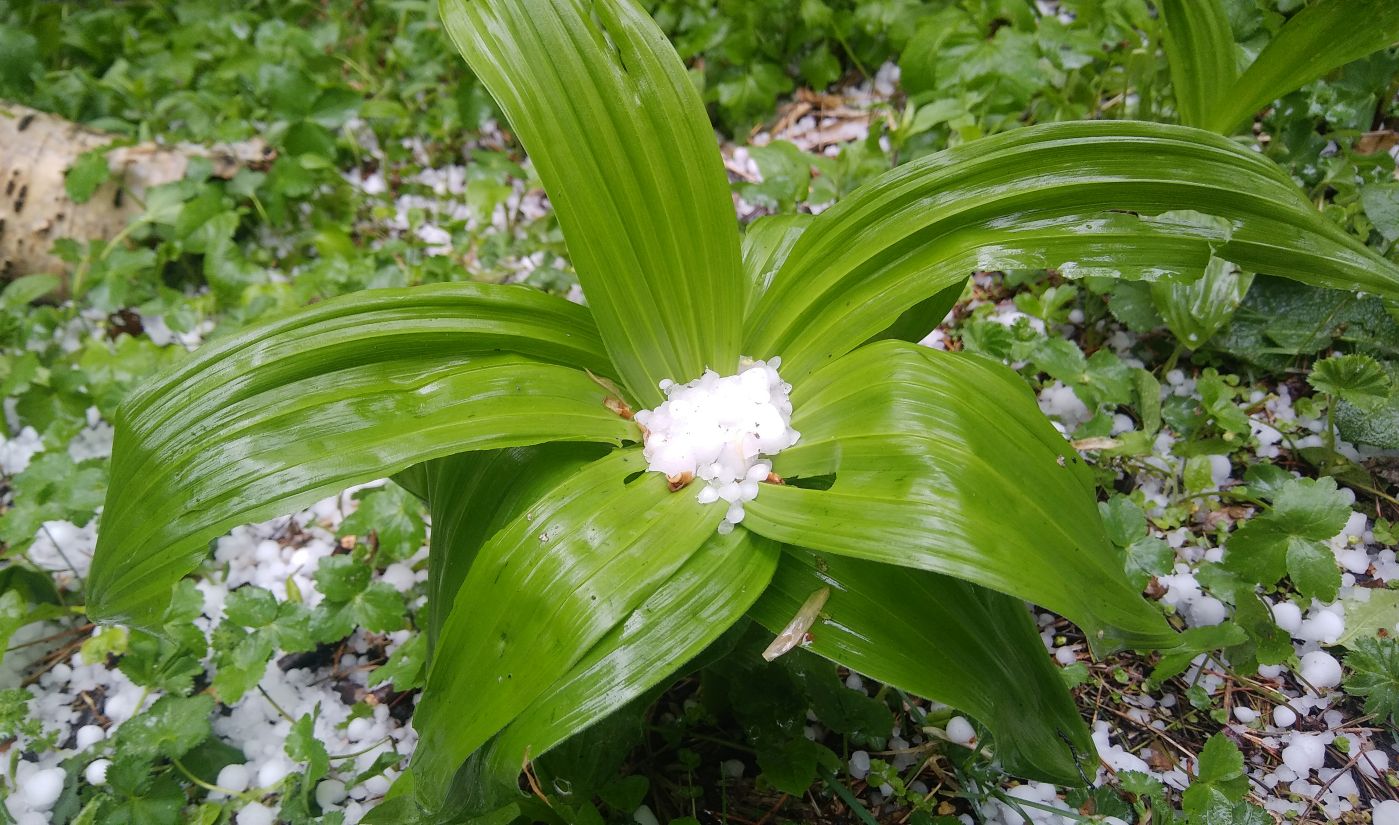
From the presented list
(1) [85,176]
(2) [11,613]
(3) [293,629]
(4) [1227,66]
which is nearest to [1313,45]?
(4) [1227,66]

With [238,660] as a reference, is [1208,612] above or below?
below

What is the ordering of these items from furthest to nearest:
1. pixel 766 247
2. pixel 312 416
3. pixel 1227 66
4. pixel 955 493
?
pixel 1227 66 < pixel 766 247 < pixel 312 416 < pixel 955 493

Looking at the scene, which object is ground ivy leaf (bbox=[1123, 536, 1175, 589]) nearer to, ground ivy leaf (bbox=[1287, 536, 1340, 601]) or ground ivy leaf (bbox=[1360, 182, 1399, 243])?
ground ivy leaf (bbox=[1287, 536, 1340, 601])

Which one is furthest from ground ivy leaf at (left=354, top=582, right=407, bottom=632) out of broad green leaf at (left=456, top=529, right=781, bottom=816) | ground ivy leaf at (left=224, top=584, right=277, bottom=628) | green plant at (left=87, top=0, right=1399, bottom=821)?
broad green leaf at (left=456, top=529, right=781, bottom=816)

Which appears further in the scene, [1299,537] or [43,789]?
[43,789]

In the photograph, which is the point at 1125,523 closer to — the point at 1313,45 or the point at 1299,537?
the point at 1299,537

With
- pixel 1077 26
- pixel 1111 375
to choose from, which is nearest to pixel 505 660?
pixel 1111 375

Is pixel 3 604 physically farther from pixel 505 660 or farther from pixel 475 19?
pixel 475 19

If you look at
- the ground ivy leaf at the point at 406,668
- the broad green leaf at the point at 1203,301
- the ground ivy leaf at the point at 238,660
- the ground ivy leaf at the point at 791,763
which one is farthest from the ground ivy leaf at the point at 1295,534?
the ground ivy leaf at the point at 238,660
